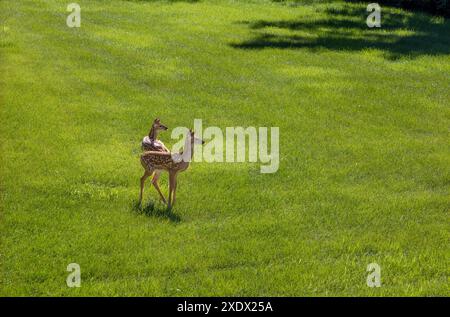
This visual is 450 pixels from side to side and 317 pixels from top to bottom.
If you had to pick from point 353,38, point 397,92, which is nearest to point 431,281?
point 397,92

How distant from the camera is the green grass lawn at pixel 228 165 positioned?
849cm

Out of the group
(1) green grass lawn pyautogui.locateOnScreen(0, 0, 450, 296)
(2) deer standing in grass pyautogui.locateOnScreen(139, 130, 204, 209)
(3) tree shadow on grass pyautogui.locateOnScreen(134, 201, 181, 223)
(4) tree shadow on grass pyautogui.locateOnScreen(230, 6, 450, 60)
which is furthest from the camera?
(4) tree shadow on grass pyautogui.locateOnScreen(230, 6, 450, 60)

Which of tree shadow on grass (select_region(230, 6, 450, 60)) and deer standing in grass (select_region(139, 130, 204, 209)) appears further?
tree shadow on grass (select_region(230, 6, 450, 60))

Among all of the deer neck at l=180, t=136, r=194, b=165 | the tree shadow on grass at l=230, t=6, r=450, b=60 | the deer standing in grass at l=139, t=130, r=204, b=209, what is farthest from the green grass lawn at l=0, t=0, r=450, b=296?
the deer neck at l=180, t=136, r=194, b=165

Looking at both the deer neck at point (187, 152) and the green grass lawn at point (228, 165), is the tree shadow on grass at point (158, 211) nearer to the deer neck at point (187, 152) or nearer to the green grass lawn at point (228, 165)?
the green grass lawn at point (228, 165)

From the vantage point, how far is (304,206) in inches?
410

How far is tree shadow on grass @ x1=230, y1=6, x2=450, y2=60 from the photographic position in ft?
70.9

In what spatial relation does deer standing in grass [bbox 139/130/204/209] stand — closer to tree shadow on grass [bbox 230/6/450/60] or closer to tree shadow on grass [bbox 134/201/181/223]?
tree shadow on grass [bbox 134/201/181/223]

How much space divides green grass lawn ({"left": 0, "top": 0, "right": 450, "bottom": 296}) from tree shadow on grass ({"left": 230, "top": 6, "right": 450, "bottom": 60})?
14 cm

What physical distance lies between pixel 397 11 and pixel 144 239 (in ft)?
70.5

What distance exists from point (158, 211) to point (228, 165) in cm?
242

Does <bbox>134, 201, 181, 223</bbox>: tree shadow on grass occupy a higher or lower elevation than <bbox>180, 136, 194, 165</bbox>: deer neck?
lower

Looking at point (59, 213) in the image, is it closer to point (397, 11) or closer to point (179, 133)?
point (179, 133)
